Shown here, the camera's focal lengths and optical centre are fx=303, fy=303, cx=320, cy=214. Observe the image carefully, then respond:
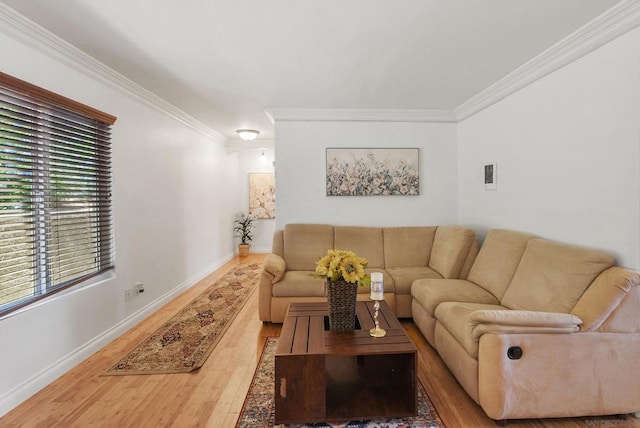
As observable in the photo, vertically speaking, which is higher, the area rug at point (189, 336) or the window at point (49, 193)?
the window at point (49, 193)

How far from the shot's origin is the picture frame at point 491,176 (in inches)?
128

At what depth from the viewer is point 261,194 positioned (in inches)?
270

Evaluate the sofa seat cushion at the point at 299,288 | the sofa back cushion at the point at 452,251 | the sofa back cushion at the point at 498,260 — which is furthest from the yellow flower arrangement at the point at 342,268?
the sofa back cushion at the point at 452,251

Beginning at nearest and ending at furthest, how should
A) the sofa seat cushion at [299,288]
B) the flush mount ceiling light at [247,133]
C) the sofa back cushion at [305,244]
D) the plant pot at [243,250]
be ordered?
the sofa seat cushion at [299,288]
the sofa back cushion at [305,244]
the flush mount ceiling light at [247,133]
the plant pot at [243,250]

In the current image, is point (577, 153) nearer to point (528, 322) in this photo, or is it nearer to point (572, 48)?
point (572, 48)

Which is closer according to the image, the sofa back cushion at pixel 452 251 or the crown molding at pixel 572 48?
the crown molding at pixel 572 48

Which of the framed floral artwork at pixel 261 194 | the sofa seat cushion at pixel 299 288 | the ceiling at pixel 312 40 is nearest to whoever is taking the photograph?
the ceiling at pixel 312 40

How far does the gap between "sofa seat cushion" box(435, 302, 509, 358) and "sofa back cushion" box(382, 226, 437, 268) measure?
4.01 ft

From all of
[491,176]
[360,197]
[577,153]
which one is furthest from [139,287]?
[577,153]

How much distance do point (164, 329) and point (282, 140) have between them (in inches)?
100

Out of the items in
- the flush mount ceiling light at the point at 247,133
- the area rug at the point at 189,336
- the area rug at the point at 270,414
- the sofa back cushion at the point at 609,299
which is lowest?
the area rug at the point at 270,414

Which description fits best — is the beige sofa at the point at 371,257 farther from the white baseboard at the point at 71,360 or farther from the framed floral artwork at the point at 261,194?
the framed floral artwork at the point at 261,194

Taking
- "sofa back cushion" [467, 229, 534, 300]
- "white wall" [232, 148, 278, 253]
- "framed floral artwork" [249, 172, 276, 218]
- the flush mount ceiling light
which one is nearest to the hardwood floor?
"sofa back cushion" [467, 229, 534, 300]

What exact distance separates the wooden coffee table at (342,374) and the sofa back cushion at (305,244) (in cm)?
138
